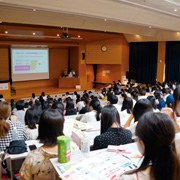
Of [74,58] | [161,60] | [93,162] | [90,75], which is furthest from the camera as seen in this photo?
[90,75]

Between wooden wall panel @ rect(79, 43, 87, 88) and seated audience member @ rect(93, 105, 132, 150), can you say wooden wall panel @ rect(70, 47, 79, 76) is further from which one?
seated audience member @ rect(93, 105, 132, 150)

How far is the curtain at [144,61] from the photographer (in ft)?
42.8

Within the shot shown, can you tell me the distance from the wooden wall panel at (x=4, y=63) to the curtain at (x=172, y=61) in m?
9.20

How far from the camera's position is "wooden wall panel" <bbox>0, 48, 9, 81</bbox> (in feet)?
39.2

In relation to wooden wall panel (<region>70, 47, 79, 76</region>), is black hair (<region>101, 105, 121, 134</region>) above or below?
below

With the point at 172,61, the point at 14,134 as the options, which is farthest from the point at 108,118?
the point at 172,61

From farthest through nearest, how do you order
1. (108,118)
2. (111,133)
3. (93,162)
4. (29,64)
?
1. (29,64)
2. (108,118)
3. (111,133)
4. (93,162)

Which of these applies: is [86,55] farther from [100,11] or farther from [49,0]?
[49,0]

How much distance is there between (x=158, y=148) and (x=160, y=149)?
0.01 meters

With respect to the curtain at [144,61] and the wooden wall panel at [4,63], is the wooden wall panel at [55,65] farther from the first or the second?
the curtain at [144,61]

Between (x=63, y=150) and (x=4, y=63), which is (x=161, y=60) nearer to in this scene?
(x=4, y=63)

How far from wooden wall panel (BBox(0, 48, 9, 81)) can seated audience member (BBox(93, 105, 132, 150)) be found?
10.7m

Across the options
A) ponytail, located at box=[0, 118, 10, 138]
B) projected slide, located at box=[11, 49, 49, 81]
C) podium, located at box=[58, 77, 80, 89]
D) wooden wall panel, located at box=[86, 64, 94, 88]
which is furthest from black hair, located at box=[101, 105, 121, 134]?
wooden wall panel, located at box=[86, 64, 94, 88]

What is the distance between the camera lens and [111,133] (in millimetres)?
2410
